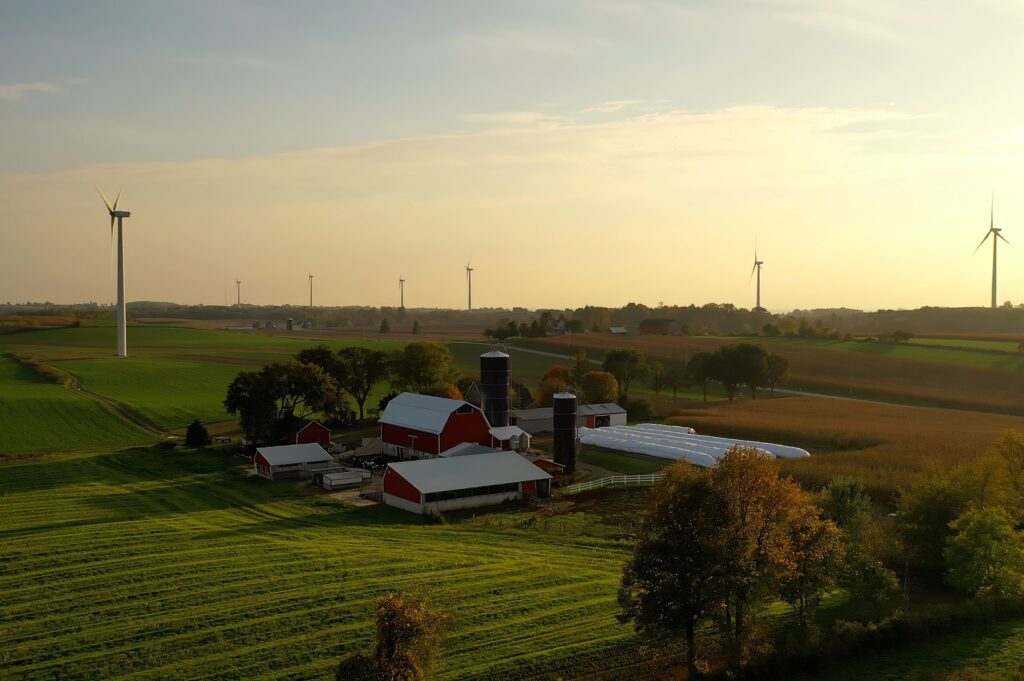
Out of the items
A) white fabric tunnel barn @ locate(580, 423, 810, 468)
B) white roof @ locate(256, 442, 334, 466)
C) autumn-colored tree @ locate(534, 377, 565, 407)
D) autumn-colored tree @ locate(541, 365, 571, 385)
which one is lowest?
white fabric tunnel barn @ locate(580, 423, 810, 468)

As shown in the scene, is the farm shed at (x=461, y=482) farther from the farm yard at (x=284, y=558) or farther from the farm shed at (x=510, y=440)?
the farm shed at (x=510, y=440)

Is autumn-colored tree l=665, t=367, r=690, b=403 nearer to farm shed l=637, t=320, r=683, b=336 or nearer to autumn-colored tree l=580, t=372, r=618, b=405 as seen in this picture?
autumn-colored tree l=580, t=372, r=618, b=405

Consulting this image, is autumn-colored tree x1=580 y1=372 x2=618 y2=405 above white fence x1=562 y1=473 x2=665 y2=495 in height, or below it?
above

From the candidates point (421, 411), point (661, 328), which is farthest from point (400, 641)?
point (661, 328)

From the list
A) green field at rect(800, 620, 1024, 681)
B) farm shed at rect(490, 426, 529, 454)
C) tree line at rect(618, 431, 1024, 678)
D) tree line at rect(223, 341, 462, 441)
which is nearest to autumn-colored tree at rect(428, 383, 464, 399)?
tree line at rect(223, 341, 462, 441)

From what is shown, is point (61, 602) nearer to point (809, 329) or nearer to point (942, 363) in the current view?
point (942, 363)

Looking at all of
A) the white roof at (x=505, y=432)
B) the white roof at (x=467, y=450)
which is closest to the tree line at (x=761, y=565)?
the white roof at (x=467, y=450)

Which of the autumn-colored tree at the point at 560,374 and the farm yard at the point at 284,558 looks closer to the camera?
the farm yard at the point at 284,558
